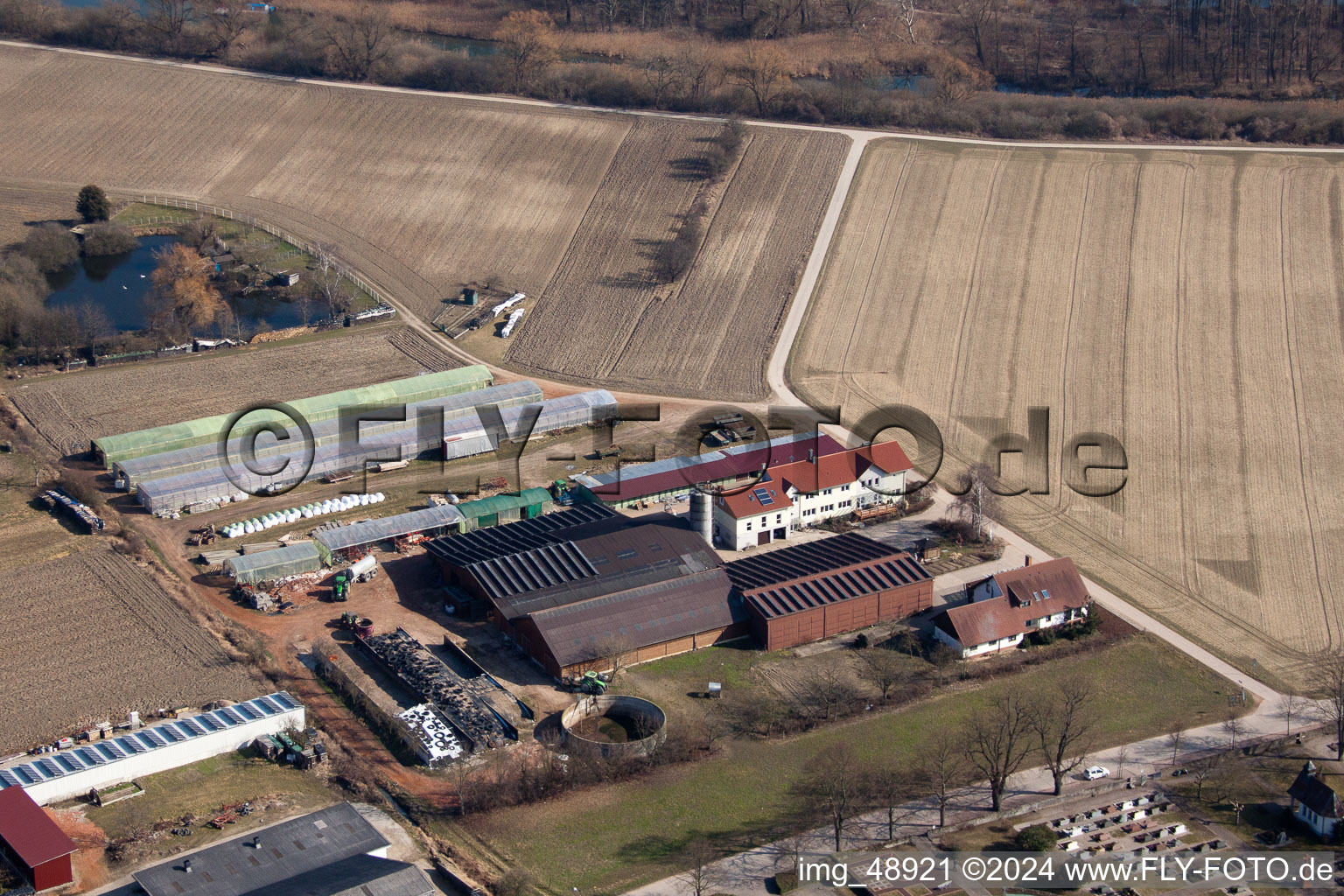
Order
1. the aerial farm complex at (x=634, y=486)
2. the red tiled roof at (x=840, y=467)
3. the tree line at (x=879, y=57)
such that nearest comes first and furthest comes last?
the aerial farm complex at (x=634, y=486), the red tiled roof at (x=840, y=467), the tree line at (x=879, y=57)

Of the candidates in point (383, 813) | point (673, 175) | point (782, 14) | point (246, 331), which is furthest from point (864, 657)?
point (782, 14)

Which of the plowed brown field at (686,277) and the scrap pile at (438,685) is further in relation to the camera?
Result: the plowed brown field at (686,277)

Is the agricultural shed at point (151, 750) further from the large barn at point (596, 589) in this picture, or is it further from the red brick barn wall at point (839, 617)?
the red brick barn wall at point (839, 617)

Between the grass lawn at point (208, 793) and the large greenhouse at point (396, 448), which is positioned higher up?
the large greenhouse at point (396, 448)

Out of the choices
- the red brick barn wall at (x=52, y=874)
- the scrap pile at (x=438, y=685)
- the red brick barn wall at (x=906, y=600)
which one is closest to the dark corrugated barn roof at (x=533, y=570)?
the scrap pile at (x=438, y=685)

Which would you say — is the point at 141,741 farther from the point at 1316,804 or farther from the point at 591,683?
the point at 1316,804

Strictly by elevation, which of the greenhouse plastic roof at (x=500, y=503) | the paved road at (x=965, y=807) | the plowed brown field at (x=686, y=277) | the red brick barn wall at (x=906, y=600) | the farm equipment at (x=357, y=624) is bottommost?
the paved road at (x=965, y=807)
